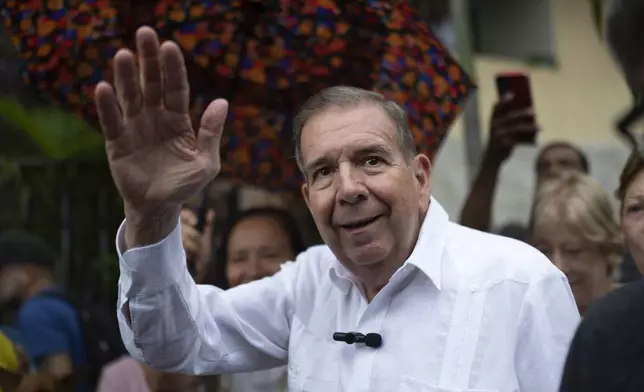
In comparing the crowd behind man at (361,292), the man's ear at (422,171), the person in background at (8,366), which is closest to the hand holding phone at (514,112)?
the crowd behind man at (361,292)

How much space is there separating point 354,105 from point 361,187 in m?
0.23

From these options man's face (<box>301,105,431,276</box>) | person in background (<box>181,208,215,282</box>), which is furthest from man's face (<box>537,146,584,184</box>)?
man's face (<box>301,105,431,276</box>)

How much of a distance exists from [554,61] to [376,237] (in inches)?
347

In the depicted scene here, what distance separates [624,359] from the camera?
1.26 m

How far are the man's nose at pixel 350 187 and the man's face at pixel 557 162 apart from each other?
2685 mm

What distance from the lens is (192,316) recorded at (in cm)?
255

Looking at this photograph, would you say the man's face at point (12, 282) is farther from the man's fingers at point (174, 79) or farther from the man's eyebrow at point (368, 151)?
the man's fingers at point (174, 79)

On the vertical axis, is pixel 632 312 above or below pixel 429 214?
above

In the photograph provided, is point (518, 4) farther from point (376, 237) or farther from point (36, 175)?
point (376, 237)

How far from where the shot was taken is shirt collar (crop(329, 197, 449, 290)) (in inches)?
95.9

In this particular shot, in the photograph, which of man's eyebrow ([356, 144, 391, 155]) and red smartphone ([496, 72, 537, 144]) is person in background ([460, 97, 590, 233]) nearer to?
red smartphone ([496, 72, 537, 144])

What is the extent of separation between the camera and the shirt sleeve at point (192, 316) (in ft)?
8.05

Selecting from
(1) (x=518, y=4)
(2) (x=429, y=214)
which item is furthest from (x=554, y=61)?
(2) (x=429, y=214)

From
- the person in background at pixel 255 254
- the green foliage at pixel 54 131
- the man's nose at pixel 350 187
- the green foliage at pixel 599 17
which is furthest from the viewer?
the green foliage at pixel 54 131
